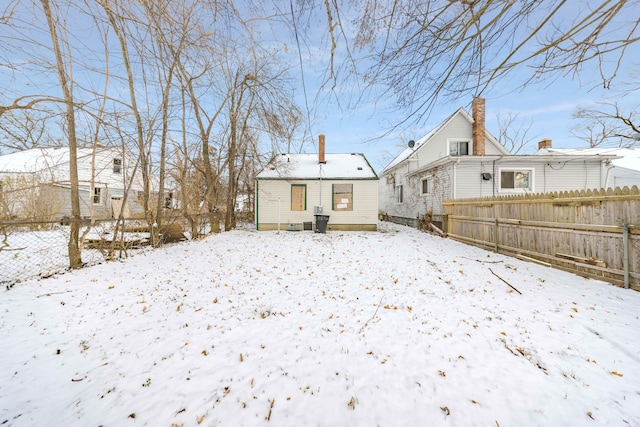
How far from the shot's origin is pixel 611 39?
2289mm

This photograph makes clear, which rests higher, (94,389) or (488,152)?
(488,152)

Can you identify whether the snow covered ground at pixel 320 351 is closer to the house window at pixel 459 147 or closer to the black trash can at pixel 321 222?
the black trash can at pixel 321 222

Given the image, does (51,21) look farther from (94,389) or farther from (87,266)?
(94,389)

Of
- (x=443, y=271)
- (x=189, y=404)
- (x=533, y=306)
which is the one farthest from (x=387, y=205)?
(x=189, y=404)

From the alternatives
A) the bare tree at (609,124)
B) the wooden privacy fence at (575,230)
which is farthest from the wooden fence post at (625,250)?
the bare tree at (609,124)

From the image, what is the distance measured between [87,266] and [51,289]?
67.2 inches

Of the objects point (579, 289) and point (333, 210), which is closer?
point (579, 289)

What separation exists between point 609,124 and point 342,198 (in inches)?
680

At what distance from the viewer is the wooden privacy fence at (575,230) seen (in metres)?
4.18

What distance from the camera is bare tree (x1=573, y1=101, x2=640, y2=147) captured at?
6.36 metres

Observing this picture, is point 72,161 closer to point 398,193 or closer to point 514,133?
point 398,193

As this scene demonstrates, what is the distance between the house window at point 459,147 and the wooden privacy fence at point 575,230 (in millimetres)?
8785

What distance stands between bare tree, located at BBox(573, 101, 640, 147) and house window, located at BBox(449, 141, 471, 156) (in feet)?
15.3

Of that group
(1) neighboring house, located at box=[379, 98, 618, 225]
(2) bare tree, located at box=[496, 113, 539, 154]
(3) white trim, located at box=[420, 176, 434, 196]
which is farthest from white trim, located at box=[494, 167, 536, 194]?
(2) bare tree, located at box=[496, 113, 539, 154]
